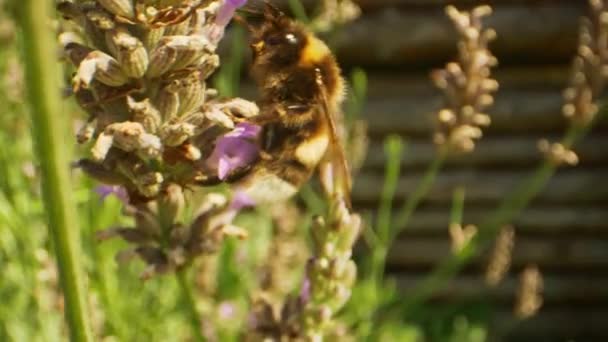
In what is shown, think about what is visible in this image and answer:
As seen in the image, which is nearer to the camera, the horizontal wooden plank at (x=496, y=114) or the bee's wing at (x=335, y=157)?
the bee's wing at (x=335, y=157)

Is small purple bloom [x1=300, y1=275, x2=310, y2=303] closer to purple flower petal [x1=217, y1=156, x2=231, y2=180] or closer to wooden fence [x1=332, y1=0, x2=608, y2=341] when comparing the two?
purple flower petal [x1=217, y1=156, x2=231, y2=180]

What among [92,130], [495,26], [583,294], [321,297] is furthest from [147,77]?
[583,294]

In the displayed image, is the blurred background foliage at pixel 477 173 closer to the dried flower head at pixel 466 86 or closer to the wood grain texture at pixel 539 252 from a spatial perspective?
the wood grain texture at pixel 539 252

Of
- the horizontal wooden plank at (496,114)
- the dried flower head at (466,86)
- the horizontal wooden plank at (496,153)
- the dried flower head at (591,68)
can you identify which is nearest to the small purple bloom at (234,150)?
the dried flower head at (466,86)

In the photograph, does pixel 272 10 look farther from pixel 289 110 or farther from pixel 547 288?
pixel 547 288

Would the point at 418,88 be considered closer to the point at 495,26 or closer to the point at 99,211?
the point at 495,26

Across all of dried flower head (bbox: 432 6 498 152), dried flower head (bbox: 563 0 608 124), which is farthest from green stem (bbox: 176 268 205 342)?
dried flower head (bbox: 563 0 608 124)

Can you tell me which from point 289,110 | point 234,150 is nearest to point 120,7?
point 234,150
